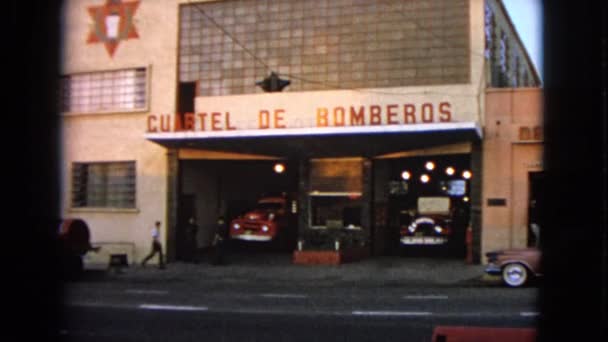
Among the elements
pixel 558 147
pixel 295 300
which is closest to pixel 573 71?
pixel 558 147

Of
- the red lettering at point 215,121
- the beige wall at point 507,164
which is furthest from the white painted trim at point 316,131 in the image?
the beige wall at point 507,164

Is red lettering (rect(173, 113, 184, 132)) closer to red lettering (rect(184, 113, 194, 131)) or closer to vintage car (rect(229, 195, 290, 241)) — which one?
red lettering (rect(184, 113, 194, 131))

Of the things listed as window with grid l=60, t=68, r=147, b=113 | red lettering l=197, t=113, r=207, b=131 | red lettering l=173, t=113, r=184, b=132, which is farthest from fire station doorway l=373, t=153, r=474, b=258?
window with grid l=60, t=68, r=147, b=113

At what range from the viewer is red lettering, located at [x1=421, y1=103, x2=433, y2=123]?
71.9ft

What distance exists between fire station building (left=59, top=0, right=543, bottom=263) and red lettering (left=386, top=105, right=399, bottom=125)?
1.9 inches

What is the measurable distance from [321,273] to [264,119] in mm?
6021

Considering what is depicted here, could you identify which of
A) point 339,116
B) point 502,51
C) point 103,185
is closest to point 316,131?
point 339,116

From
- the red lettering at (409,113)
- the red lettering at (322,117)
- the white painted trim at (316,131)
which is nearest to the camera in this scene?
the white painted trim at (316,131)

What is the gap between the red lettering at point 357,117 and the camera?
22.6m

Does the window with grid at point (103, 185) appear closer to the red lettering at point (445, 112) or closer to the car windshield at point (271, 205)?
the car windshield at point (271, 205)

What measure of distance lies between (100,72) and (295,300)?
15.7 metres

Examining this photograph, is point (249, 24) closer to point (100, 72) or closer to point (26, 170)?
point (100, 72)

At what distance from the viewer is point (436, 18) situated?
74.6 ft

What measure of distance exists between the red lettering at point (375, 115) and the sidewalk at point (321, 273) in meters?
4.85
